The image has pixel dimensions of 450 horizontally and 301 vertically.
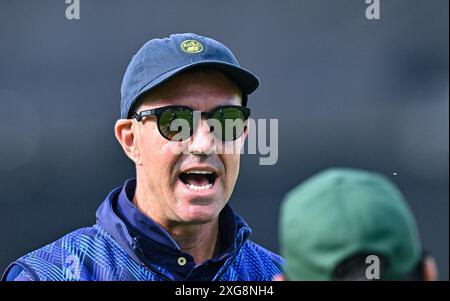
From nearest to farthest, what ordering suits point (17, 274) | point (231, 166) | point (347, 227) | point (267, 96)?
point (347, 227), point (17, 274), point (231, 166), point (267, 96)

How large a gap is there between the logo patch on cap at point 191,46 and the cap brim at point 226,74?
0.07 metres

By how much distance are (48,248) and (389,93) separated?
330 centimetres

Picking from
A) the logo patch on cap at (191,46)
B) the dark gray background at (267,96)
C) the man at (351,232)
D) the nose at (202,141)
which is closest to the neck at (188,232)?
the nose at (202,141)

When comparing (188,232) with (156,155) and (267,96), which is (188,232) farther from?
(267,96)

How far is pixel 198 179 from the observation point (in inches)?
98.0

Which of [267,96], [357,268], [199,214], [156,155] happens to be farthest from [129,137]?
[267,96]

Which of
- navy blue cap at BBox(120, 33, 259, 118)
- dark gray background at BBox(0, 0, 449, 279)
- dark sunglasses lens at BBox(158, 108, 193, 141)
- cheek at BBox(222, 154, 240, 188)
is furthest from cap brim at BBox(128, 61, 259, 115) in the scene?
dark gray background at BBox(0, 0, 449, 279)

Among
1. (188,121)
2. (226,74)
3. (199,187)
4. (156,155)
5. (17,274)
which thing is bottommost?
(17,274)

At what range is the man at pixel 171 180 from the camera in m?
2.35

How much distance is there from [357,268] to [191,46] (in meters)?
1.29

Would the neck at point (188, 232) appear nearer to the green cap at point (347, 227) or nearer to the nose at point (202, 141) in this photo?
the nose at point (202, 141)
